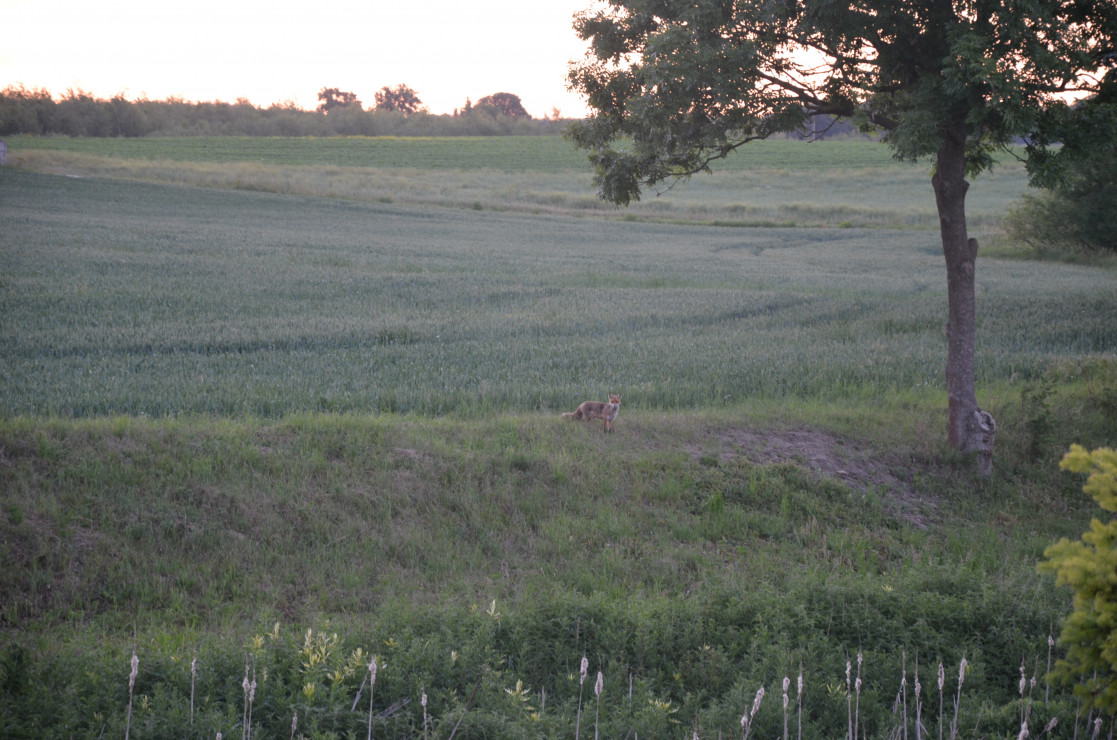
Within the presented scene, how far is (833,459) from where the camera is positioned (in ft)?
33.6

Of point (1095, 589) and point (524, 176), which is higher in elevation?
point (524, 176)

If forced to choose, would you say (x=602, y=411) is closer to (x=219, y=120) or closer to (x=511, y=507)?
(x=511, y=507)

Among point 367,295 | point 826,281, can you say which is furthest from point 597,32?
point 826,281

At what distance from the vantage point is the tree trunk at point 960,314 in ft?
33.2

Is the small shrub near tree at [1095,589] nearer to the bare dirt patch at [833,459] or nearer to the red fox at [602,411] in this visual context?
the bare dirt patch at [833,459]

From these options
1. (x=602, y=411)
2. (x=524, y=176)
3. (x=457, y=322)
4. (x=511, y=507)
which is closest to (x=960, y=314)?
(x=602, y=411)

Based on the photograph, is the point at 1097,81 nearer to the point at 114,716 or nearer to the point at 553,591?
the point at 553,591

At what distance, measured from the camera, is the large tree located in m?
8.42

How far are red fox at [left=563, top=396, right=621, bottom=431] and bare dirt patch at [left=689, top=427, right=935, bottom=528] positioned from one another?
1.13 m

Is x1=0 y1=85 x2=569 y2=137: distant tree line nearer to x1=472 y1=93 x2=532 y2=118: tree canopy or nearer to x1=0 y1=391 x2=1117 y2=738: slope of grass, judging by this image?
x1=472 y1=93 x2=532 y2=118: tree canopy

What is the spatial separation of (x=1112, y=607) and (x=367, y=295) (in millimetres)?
19249

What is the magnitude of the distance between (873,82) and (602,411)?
588cm

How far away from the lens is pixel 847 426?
1130 centimetres

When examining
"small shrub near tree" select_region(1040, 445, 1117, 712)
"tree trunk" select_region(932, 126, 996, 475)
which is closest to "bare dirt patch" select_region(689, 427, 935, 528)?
"tree trunk" select_region(932, 126, 996, 475)
